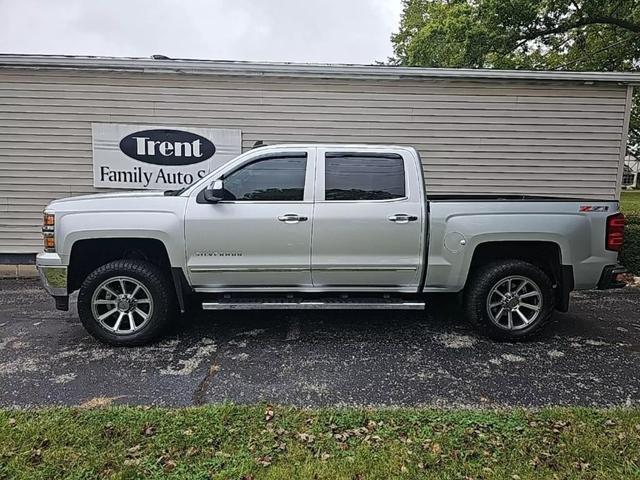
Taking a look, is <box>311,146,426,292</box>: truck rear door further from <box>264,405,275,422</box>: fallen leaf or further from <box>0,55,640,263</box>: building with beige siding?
<box>0,55,640,263</box>: building with beige siding

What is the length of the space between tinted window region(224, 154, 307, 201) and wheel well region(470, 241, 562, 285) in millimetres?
1900

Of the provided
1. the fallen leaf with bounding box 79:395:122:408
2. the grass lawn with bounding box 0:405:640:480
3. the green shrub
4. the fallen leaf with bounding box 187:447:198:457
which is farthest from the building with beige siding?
the fallen leaf with bounding box 187:447:198:457

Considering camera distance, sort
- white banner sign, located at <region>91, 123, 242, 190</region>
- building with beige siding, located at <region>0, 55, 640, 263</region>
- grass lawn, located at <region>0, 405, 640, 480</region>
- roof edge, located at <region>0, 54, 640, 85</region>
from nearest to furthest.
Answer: grass lawn, located at <region>0, 405, 640, 480</region> → roof edge, located at <region>0, 54, 640, 85</region> → building with beige siding, located at <region>0, 55, 640, 263</region> → white banner sign, located at <region>91, 123, 242, 190</region>

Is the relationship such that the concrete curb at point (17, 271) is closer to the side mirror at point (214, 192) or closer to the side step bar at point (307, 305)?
the side step bar at point (307, 305)

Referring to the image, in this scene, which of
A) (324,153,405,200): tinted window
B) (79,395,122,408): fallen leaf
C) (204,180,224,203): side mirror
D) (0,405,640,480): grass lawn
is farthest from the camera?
(324,153,405,200): tinted window

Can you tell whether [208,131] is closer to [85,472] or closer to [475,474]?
[85,472]

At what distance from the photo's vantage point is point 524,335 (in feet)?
14.6

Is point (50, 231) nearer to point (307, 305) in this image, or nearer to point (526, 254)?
point (307, 305)

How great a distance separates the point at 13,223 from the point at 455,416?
24.2 ft

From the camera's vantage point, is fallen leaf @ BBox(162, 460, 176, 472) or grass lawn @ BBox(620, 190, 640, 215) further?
grass lawn @ BBox(620, 190, 640, 215)

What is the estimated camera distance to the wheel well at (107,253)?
4340 mm

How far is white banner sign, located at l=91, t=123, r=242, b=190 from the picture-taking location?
23.7 ft

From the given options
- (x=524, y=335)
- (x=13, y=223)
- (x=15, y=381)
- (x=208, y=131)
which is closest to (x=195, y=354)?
(x=15, y=381)

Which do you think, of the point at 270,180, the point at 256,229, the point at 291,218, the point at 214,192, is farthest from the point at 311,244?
the point at 214,192
